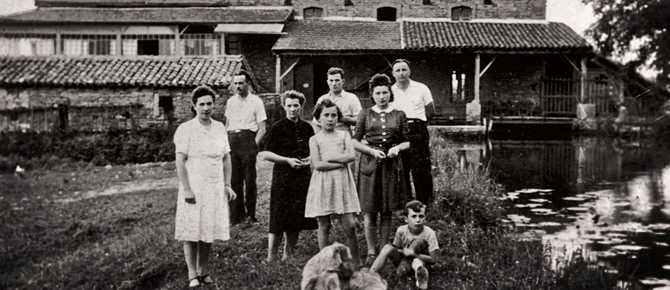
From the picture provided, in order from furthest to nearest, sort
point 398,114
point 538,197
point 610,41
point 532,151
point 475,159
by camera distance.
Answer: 1. point 610,41
2. point 532,151
3. point 475,159
4. point 538,197
5. point 398,114

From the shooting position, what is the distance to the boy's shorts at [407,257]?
4.62 m

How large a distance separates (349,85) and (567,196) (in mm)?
Answer: 14113

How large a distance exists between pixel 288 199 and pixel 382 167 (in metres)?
0.92

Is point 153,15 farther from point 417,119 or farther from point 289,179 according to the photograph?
point 289,179

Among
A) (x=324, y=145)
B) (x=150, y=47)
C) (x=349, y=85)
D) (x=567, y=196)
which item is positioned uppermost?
(x=150, y=47)

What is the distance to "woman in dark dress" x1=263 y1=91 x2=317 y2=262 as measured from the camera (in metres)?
5.28

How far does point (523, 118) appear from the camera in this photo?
19.3 metres

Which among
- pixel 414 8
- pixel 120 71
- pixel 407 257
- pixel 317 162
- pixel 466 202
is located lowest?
pixel 407 257

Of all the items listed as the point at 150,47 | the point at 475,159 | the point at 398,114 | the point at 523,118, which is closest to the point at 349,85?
the point at 523,118

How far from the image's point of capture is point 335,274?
4.02 m

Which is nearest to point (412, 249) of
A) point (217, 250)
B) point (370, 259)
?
point (370, 259)

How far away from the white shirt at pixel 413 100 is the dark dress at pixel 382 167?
83 cm

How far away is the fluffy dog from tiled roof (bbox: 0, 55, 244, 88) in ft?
44.6

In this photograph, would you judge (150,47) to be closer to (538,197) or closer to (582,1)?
(582,1)
